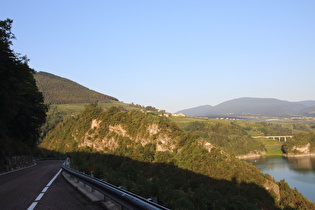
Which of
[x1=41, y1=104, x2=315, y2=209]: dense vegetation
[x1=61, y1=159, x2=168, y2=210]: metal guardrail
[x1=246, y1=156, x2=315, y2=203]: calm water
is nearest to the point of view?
[x1=61, y1=159, x2=168, y2=210]: metal guardrail

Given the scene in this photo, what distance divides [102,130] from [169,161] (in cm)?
4352

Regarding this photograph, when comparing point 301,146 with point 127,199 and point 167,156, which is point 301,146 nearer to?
point 167,156

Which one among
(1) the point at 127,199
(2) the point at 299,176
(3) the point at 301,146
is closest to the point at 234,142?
(3) the point at 301,146

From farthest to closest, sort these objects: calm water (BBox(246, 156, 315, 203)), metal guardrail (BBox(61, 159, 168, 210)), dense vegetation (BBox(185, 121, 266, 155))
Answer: dense vegetation (BBox(185, 121, 266, 155))
calm water (BBox(246, 156, 315, 203))
metal guardrail (BBox(61, 159, 168, 210))

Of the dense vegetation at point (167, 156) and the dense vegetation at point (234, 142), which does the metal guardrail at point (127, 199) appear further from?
the dense vegetation at point (234, 142)

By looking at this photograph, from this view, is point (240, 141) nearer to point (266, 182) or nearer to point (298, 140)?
point (298, 140)

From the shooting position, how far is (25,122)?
34625 millimetres

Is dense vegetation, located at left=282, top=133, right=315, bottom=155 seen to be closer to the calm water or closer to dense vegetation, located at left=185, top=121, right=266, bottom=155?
dense vegetation, located at left=185, top=121, right=266, bottom=155

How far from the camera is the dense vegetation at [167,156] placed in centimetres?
6451

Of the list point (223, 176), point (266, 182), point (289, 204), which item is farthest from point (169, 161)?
point (289, 204)

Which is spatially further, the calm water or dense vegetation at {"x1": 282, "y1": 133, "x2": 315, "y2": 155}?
dense vegetation at {"x1": 282, "y1": 133, "x2": 315, "y2": 155}

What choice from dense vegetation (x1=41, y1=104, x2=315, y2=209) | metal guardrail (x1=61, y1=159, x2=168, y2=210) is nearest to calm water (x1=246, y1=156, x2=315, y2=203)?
dense vegetation (x1=41, y1=104, x2=315, y2=209)

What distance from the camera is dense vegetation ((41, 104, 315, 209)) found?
64.5 m

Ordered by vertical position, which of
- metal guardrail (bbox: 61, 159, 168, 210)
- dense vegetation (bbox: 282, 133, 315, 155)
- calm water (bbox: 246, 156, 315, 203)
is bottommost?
calm water (bbox: 246, 156, 315, 203)
